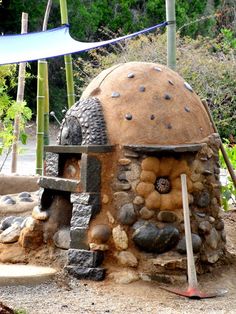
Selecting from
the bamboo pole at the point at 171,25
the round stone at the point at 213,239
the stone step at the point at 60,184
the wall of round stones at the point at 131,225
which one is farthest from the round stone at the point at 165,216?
the bamboo pole at the point at 171,25

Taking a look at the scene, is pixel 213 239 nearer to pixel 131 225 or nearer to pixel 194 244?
pixel 194 244

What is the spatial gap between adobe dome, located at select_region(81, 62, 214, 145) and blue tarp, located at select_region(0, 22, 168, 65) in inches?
62.4

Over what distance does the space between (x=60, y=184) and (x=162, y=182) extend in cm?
79

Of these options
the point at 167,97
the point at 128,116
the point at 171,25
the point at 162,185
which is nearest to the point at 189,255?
the point at 162,185

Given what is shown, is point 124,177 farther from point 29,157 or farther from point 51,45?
point 29,157

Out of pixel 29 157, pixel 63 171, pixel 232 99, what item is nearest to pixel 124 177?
pixel 63 171

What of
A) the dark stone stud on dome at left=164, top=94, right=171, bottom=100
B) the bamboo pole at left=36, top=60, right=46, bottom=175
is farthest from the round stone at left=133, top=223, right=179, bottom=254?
the bamboo pole at left=36, top=60, right=46, bottom=175

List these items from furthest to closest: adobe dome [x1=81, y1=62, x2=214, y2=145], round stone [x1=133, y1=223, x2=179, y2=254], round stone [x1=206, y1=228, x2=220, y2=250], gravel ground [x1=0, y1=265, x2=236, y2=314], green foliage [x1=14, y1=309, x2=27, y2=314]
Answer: round stone [x1=206, y1=228, x2=220, y2=250], adobe dome [x1=81, y1=62, x2=214, y2=145], round stone [x1=133, y1=223, x2=179, y2=254], gravel ground [x1=0, y1=265, x2=236, y2=314], green foliage [x1=14, y1=309, x2=27, y2=314]

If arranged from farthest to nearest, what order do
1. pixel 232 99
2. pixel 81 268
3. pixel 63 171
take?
pixel 232 99 < pixel 63 171 < pixel 81 268

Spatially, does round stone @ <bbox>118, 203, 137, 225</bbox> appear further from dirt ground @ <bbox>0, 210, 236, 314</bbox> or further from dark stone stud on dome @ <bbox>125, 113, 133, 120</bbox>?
dark stone stud on dome @ <bbox>125, 113, 133, 120</bbox>

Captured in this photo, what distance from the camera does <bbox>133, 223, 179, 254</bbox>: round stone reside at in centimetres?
555

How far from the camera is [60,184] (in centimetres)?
583

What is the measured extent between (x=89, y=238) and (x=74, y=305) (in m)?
0.73

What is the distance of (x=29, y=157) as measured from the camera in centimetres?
1689
